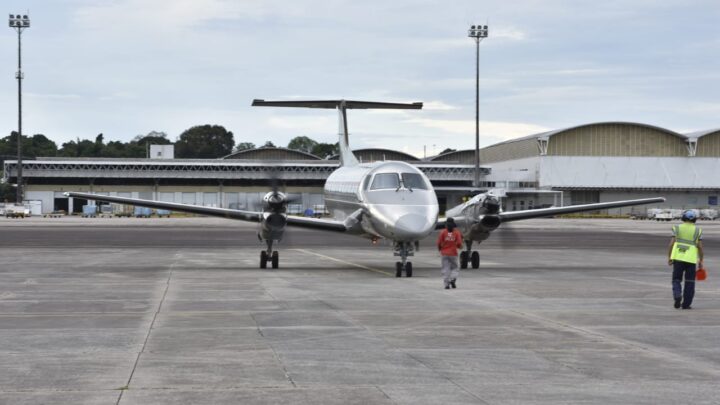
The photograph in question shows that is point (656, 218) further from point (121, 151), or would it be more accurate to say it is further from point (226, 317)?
point (121, 151)

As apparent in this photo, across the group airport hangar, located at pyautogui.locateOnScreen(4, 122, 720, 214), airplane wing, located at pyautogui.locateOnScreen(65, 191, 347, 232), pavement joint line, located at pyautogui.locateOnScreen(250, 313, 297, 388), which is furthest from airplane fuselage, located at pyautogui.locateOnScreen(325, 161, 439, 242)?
airport hangar, located at pyautogui.locateOnScreen(4, 122, 720, 214)

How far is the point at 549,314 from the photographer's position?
52.6 feet

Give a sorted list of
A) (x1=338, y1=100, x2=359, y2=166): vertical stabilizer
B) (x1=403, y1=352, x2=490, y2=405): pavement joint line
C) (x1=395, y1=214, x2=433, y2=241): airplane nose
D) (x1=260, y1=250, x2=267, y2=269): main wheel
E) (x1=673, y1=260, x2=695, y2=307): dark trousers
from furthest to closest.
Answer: (x1=338, y1=100, x2=359, y2=166): vertical stabilizer → (x1=260, y1=250, x2=267, y2=269): main wheel → (x1=395, y1=214, x2=433, y2=241): airplane nose → (x1=673, y1=260, x2=695, y2=307): dark trousers → (x1=403, y1=352, x2=490, y2=405): pavement joint line

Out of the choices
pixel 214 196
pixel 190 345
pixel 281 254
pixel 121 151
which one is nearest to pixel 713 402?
pixel 190 345

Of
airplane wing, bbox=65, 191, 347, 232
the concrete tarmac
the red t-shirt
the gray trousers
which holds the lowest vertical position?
the concrete tarmac

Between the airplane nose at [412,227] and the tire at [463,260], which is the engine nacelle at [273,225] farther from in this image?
the tire at [463,260]

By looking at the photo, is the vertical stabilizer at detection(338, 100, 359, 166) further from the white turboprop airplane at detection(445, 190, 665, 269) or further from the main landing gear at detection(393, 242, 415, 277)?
the main landing gear at detection(393, 242, 415, 277)

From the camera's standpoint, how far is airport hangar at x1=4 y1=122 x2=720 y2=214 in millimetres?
107688

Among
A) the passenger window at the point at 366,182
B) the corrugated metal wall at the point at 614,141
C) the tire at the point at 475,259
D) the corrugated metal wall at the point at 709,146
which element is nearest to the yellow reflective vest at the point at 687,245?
the passenger window at the point at 366,182

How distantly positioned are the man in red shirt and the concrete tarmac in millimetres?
423

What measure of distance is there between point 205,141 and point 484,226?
6184 inches

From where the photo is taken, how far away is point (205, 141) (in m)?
180

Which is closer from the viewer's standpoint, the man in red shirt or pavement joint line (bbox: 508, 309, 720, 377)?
pavement joint line (bbox: 508, 309, 720, 377)

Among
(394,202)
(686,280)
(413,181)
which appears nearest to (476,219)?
(413,181)
